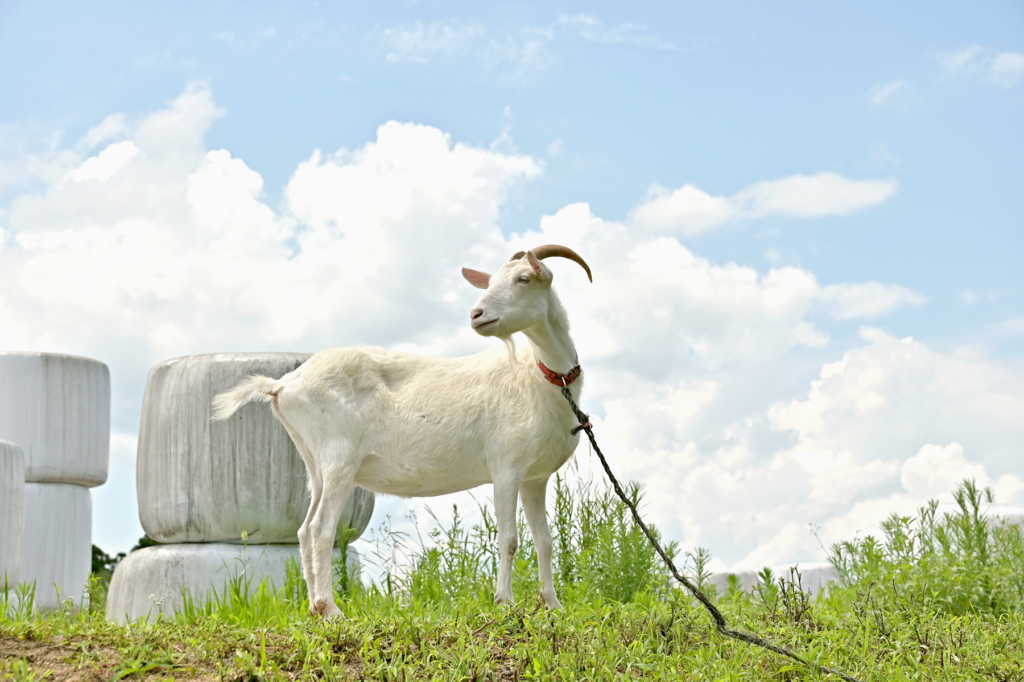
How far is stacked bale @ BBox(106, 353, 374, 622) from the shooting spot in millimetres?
6961

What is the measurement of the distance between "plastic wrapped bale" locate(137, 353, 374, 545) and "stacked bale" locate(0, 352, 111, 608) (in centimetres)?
215

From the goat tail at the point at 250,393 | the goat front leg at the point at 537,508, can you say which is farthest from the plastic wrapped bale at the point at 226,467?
the goat front leg at the point at 537,508

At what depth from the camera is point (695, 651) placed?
4254 mm

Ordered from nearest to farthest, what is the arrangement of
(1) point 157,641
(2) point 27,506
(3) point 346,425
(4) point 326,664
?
(4) point 326,664, (1) point 157,641, (3) point 346,425, (2) point 27,506

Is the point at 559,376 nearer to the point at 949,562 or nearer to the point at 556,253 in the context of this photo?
the point at 556,253

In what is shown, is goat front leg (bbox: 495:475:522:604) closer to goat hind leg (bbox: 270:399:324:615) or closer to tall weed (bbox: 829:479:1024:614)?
goat hind leg (bbox: 270:399:324:615)

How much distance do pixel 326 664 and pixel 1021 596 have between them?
523cm

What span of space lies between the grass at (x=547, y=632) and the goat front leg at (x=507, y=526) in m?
0.17

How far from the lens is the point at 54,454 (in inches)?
350

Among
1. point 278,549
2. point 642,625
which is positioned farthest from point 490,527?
point 642,625

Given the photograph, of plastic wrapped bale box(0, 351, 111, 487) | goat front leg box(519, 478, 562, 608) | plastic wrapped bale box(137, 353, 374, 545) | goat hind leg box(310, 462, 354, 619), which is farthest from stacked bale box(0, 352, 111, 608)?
goat front leg box(519, 478, 562, 608)

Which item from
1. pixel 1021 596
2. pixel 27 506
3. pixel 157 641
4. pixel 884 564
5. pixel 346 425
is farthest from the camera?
pixel 27 506

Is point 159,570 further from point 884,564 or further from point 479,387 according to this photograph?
point 884,564

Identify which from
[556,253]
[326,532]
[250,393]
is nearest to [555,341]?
[556,253]
